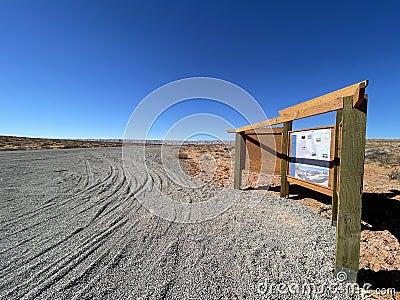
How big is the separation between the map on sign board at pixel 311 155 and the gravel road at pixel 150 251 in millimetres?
780

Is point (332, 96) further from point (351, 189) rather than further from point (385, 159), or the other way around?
point (385, 159)

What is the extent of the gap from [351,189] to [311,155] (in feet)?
7.86

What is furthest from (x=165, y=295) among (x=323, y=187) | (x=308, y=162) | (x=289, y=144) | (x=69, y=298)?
(x=289, y=144)

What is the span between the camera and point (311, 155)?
429 cm

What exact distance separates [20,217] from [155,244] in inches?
113

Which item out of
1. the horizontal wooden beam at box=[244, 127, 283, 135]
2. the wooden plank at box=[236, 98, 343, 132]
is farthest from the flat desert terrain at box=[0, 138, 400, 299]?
the horizontal wooden beam at box=[244, 127, 283, 135]

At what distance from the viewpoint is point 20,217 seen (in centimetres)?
365

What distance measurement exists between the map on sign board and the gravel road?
78cm

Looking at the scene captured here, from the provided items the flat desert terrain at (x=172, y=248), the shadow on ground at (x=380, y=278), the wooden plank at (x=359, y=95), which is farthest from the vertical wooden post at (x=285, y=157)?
the wooden plank at (x=359, y=95)

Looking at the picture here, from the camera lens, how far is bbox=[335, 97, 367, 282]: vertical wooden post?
2047 mm

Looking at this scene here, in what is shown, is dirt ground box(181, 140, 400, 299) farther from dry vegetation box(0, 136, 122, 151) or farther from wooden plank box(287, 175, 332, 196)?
dry vegetation box(0, 136, 122, 151)

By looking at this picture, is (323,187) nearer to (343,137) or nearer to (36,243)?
(343,137)

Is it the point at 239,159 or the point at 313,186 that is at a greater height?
the point at 239,159

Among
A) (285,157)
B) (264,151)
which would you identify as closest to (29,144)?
(264,151)
